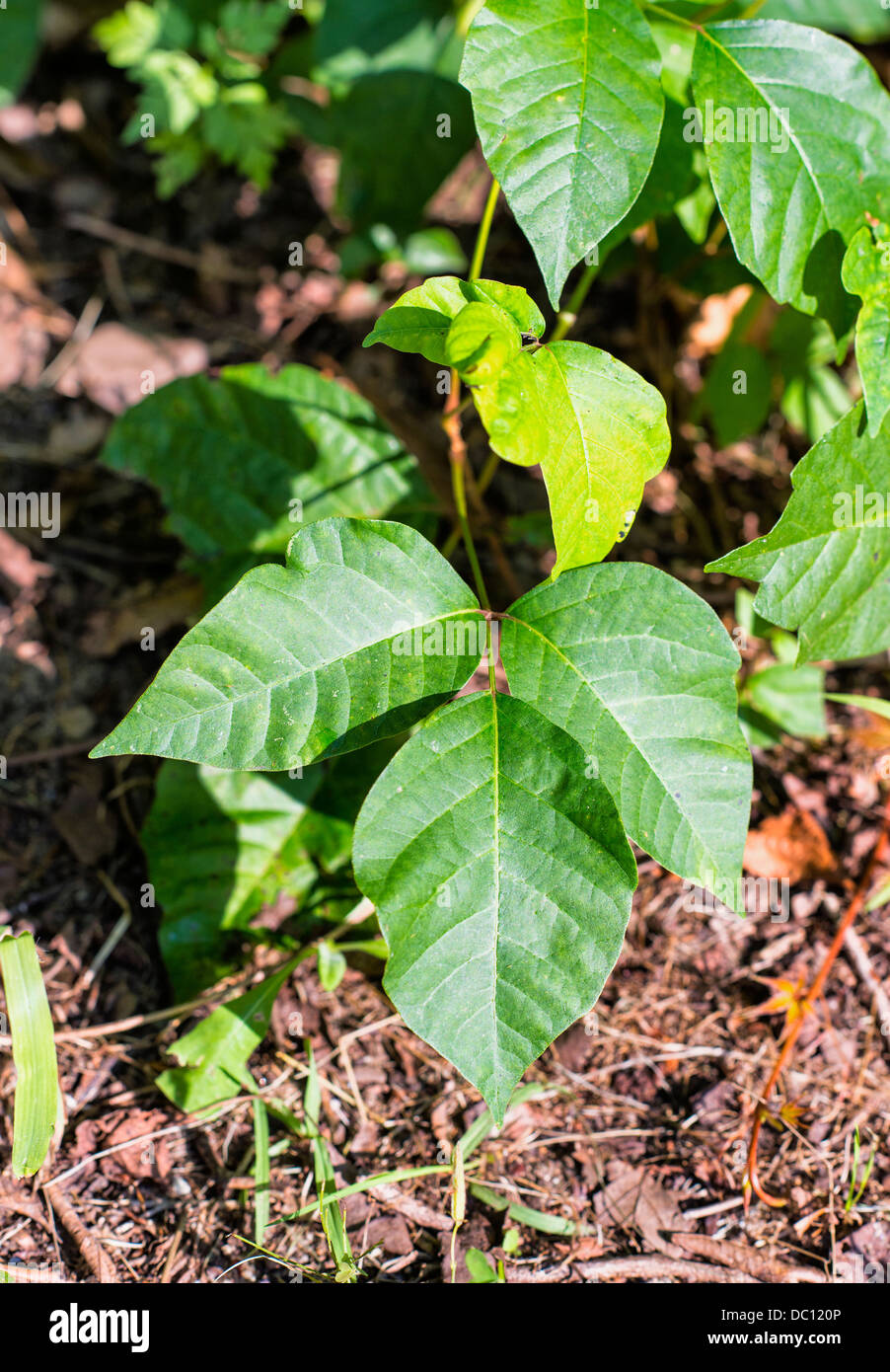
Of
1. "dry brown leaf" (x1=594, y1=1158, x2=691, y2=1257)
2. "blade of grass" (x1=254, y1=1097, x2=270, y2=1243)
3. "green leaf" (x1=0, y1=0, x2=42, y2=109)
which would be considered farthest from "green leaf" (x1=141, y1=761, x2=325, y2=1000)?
"green leaf" (x1=0, y1=0, x2=42, y2=109)

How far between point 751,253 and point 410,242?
5.28 ft

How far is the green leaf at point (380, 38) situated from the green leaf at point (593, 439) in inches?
62.7

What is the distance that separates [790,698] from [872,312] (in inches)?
35.6

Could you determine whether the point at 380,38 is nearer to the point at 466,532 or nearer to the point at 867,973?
the point at 466,532

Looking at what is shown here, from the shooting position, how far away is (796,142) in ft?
5.20

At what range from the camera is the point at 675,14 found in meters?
1.74

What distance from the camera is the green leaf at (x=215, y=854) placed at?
200cm

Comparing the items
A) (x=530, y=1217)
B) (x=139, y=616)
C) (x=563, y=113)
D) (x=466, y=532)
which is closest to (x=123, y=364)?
(x=139, y=616)

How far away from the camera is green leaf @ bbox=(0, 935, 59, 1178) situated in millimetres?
1617

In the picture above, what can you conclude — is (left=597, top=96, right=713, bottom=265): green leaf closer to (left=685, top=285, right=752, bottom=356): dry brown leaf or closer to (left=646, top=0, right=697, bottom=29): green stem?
(left=646, top=0, right=697, bottom=29): green stem

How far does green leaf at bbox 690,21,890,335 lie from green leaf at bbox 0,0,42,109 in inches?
91.6
